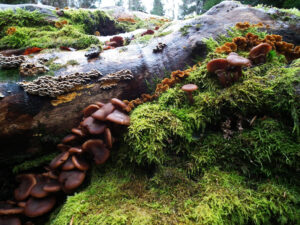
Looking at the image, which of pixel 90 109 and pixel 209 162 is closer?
pixel 209 162

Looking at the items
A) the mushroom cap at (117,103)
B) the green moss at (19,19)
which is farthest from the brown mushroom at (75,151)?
the green moss at (19,19)

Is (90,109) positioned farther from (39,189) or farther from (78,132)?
(39,189)

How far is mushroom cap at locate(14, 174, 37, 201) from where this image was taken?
2.61 metres

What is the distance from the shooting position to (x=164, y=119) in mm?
2744

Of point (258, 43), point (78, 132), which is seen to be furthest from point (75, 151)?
point (258, 43)

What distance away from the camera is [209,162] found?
246 centimetres

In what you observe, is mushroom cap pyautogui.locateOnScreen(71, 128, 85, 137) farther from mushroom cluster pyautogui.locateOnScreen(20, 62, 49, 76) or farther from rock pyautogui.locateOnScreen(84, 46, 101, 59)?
rock pyautogui.locateOnScreen(84, 46, 101, 59)

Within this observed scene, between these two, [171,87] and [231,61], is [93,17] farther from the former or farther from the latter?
[231,61]

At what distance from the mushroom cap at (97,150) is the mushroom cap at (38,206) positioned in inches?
36.4

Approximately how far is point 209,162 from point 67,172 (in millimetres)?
2165

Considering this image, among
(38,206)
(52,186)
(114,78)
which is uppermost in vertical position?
(114,78)

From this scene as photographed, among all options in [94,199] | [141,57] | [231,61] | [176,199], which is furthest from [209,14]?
[94,199]

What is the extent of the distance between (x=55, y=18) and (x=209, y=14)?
5.28 metres

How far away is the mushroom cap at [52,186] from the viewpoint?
2.54 m
